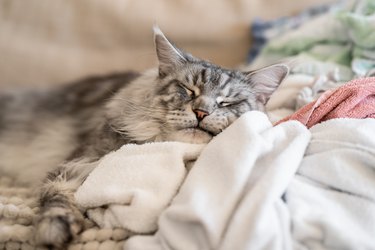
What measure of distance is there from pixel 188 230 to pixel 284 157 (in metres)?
0.28

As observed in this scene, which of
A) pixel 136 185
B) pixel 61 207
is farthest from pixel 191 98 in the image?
pixel 61 207

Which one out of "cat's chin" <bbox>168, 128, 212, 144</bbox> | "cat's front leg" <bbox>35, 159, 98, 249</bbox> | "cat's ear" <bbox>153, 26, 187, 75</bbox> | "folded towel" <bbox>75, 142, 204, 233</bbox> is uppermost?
"cat's ear" <bbox>153, 26, 187, 75</bbox>

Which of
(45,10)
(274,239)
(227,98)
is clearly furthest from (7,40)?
(274,239)

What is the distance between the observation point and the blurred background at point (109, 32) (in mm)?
1889

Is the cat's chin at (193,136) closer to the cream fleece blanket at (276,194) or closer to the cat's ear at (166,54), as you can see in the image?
the cream fleece blanket at (276,194)

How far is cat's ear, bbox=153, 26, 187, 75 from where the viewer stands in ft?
4.30

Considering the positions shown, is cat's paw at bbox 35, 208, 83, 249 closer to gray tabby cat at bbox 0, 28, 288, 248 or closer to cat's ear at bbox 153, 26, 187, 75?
gray tabby cat at bbox 0, 28, 288, 248

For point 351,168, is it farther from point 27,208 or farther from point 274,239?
point 27,208

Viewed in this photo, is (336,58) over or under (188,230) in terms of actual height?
over

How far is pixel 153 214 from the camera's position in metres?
0.94

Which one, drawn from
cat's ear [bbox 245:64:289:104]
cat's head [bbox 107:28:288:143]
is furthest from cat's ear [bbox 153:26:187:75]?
cat's ear [bbox 245:64:289:104]

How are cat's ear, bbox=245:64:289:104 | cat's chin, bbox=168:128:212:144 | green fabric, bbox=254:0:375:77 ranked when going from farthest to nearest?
green fabric, bbox=254:0:375:77 < cat's ear, bbox=245:64:289:104 < cat's chin, bbox=168:128:212:144

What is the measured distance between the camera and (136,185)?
3.25 feet

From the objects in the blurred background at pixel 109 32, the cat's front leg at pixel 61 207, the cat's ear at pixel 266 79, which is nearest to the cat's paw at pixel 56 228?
the cat's front leg at pixel 61 207
